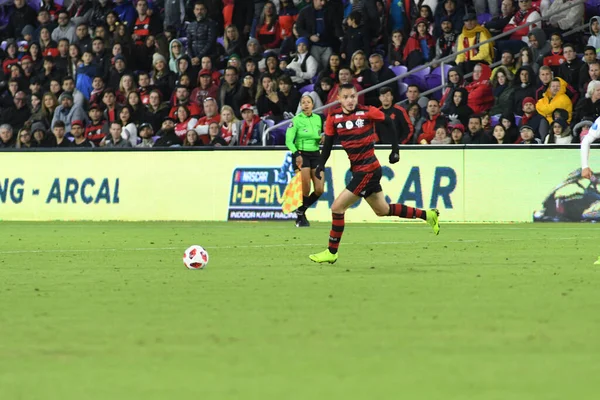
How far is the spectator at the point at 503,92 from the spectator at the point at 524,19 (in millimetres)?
1318

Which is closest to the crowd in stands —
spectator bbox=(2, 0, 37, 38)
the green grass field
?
spectator bbox=(2, 0, 37, 38)

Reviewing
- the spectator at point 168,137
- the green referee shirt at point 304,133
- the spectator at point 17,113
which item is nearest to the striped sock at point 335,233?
the green referee shirt at point 304,133

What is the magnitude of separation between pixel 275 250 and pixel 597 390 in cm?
998

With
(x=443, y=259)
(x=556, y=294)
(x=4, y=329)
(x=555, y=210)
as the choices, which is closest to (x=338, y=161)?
(x=555, y=210)

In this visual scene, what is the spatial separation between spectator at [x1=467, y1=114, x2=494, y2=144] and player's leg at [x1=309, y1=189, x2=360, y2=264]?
30.1 ft

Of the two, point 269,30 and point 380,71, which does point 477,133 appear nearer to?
point 380,71

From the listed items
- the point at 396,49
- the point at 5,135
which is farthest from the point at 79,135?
the point at 396,49

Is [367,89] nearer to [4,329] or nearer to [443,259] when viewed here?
[443,259]

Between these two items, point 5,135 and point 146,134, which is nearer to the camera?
point 146,134

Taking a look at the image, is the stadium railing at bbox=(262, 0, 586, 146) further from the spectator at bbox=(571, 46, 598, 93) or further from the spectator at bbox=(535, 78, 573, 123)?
the spectator at bbox=(535, 78, 573, 123)

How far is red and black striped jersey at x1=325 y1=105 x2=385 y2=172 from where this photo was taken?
13.6m

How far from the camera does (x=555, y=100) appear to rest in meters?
21.9

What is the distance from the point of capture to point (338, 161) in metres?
22.8

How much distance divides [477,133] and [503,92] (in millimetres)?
1152
